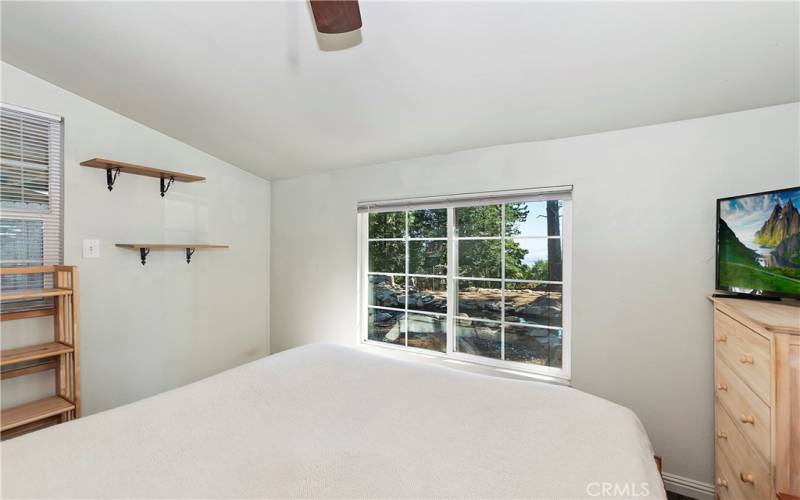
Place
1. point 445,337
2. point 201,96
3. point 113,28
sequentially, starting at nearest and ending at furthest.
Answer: point 113,28 < point 201,96 < point 445,337

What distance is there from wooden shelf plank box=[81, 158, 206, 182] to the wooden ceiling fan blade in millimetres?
1855

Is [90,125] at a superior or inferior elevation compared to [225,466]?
superior

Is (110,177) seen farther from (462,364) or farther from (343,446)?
(462,364)

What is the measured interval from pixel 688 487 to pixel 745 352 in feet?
3.71

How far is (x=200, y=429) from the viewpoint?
1.23m

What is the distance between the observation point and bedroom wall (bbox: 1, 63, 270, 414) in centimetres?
223

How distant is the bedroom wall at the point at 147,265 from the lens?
2.23 m

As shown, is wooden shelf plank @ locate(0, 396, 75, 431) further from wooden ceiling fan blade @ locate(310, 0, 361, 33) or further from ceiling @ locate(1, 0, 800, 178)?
wooden ceiling fan blade @ locate(310, 0, 361, 33)

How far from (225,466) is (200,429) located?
0.27 meters

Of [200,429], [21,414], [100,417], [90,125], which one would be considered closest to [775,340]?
[200,429]

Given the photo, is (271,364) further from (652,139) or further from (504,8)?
(652,139)

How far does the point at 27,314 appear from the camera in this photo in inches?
79.7

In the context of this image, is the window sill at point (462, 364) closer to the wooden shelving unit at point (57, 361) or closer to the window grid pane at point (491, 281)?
the window grid pane at point (491, 281)

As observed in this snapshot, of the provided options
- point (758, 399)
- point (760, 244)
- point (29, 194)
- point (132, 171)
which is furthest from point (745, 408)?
point (29, 194)
